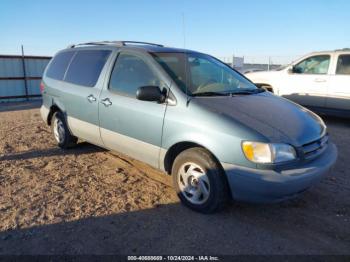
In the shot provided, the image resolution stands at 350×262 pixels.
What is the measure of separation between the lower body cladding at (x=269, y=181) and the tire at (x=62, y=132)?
11.1 feet

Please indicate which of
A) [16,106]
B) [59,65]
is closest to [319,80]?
[59,65]

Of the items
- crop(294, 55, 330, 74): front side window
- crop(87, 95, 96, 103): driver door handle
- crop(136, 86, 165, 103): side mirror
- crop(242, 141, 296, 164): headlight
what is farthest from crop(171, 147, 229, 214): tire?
crop(294, 55, 330, 74): front side window

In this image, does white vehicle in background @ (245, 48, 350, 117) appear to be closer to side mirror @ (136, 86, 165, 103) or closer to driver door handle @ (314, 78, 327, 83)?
driver door handle @ (314, 78, 327, 83)

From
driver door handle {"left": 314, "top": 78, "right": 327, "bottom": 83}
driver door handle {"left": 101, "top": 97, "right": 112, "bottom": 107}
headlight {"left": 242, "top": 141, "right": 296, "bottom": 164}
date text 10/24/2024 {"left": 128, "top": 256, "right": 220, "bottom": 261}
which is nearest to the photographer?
date text 10/24/2024 {"left": 128, "top": 256, "right": 220, "bottom": 261}

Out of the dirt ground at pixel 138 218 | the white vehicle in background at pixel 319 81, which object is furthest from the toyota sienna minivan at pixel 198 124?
the white vehicle in background at pixel 319 81

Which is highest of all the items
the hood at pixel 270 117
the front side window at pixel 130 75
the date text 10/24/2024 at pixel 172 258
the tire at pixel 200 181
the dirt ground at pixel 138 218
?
the front side window at pixel 130 75

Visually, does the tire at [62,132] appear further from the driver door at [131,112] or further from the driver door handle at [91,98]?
the driver door at [131,112]

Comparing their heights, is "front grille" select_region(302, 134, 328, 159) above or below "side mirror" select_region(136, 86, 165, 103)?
below

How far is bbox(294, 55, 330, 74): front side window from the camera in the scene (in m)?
8.31

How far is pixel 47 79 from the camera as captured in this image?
240 inches

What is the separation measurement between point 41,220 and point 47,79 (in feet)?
11.3

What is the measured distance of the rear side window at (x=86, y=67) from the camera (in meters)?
4.83

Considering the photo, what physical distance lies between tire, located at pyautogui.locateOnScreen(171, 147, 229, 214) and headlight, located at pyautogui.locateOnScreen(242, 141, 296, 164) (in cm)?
39

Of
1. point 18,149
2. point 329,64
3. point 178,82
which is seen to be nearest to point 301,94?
point 329,64
